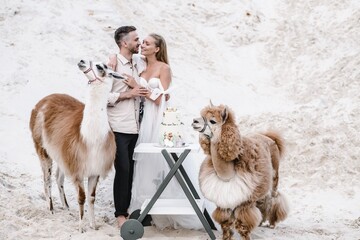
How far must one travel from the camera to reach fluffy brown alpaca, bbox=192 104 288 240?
14.2 feet

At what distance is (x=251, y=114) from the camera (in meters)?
9.02

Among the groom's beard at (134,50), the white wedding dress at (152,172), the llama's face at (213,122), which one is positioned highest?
Answer: the groom's beard at (134,50)

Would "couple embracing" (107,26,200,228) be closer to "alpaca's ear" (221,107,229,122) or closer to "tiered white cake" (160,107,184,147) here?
"tiered white cake" (160,107,184,147)

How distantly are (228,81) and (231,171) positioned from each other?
5.76 meters

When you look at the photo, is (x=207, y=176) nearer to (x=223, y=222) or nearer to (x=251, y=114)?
(x=223, y=222)

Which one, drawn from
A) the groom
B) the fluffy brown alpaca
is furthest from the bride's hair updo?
the fluffy brown alpaca

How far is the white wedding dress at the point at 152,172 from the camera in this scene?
16.9ft

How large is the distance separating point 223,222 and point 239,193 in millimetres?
351

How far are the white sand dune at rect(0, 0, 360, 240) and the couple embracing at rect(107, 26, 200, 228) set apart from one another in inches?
16.4

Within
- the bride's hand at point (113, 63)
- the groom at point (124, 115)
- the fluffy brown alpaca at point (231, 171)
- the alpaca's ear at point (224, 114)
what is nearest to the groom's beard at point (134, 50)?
the groom at point (124, 115)

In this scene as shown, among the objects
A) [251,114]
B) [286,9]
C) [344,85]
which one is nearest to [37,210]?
[251,114]

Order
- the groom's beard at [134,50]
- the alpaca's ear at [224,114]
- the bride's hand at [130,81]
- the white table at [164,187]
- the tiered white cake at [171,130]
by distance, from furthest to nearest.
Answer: the groom's beard at [134,50]
the bride's hand at [130,81]
the tiered white cake at [171,130]
the white table at [164,187]
the alpaca's ear at [224,114]

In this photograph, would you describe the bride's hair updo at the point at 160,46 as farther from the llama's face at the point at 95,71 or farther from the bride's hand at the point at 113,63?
the llama's face at the point at 95,71

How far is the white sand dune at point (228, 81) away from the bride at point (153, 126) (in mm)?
153
